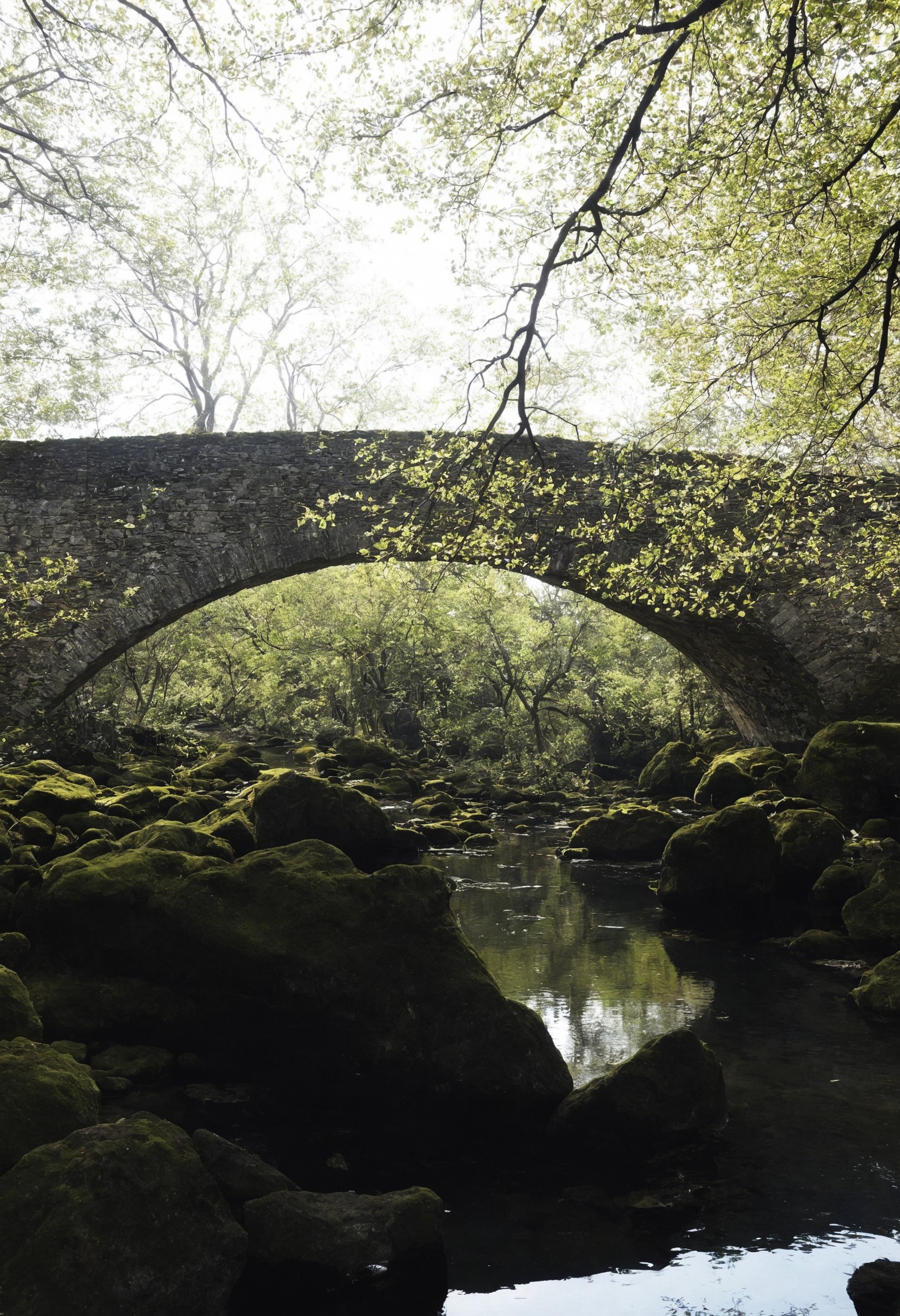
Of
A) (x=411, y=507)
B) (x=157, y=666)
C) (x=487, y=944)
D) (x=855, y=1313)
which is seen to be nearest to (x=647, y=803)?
(x=411, y=507)

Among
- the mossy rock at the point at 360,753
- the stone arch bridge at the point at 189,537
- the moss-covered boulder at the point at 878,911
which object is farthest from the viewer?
the mossy rock at the point at 360,753

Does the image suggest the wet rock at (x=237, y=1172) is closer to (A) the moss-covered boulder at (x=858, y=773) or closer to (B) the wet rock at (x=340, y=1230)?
(B) the wet rock at (x=340, y=1230)

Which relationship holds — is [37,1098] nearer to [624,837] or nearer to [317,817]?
[317,817]

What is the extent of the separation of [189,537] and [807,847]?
884cm

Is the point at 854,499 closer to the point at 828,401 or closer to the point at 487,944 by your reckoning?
the point at 828,401

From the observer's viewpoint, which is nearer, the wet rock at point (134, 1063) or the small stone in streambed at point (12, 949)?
the wet rock at point (134, 1063)

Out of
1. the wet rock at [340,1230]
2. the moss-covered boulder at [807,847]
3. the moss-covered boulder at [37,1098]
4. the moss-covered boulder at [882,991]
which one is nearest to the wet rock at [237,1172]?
the wet rock at [340,1230]

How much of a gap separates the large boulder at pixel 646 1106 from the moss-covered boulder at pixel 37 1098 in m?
2.20

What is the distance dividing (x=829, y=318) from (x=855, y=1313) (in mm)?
9413

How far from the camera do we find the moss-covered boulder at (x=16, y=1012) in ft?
14.5

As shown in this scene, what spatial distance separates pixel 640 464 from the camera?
12.3 m

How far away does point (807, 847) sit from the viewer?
355 inches

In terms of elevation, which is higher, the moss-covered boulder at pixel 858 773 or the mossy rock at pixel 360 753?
the moss-covered boulder at pixel 858 773

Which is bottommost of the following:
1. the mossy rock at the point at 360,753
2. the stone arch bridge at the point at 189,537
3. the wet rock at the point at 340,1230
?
the mossy rock at the point at 360,753
